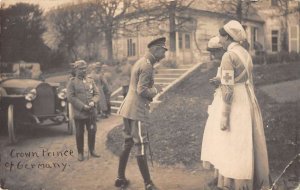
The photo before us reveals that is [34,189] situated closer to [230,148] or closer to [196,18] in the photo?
[230,148]

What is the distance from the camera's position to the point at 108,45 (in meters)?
4.93

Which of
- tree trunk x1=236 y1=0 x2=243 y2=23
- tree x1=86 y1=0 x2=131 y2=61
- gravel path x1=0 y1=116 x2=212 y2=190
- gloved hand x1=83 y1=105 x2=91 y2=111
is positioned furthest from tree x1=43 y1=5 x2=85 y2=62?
tree trunk x1=236 y1=0 x2=243 y2=23

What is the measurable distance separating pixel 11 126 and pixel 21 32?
119cm

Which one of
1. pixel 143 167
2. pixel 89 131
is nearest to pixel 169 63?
pixel 89 131

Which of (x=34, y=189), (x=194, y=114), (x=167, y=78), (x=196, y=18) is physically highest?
(x=196, y=18)

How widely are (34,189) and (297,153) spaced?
2868 millimetres

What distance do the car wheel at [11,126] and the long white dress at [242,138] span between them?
8.24ft

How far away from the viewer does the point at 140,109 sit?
3961mm

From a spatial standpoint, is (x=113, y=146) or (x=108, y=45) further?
(x=108, y=45)

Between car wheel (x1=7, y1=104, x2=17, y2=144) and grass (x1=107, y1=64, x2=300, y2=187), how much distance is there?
1162 mm

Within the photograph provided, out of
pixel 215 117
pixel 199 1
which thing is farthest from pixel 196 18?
pixel 215 117

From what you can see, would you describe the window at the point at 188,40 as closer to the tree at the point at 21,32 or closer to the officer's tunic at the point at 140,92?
the officer's tunic at the point at 140,92

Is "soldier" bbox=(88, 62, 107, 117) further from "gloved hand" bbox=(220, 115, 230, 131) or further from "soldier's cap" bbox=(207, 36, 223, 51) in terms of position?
"gloved hand" bbox=(220, 115, 230, 131)

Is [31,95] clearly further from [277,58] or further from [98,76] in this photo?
[277,58]
